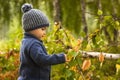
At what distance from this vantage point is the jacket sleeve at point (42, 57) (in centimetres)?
307

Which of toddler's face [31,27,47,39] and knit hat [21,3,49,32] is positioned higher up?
knit hat [21,3,49,32]

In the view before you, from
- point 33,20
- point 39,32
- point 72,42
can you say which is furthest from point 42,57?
point 72,42

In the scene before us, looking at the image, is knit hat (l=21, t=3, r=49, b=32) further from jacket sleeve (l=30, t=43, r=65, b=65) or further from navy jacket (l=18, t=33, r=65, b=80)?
jacket sleeve (l=30, t=43, r=65, b=65)

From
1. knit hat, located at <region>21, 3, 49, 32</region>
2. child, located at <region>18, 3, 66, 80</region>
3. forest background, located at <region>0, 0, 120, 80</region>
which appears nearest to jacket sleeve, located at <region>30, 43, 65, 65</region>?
child, located at <region>18, 3, 66, 80</region>

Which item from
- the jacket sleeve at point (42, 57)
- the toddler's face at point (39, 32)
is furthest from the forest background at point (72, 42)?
the toddler's face at point (39, 32)

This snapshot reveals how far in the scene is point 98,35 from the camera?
12.2 feet

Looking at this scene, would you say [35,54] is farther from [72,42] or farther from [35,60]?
[72,42]

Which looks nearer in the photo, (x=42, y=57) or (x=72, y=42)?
(x=42, y=57)

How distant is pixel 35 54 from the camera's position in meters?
3.09

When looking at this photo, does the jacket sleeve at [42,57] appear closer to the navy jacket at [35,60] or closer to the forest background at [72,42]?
the navy jacket at [35,60]

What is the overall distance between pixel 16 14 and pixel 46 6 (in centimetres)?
87

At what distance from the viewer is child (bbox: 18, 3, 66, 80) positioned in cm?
309

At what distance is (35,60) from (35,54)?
0.05 metres

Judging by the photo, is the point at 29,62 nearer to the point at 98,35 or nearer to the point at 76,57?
the point at 76,57
